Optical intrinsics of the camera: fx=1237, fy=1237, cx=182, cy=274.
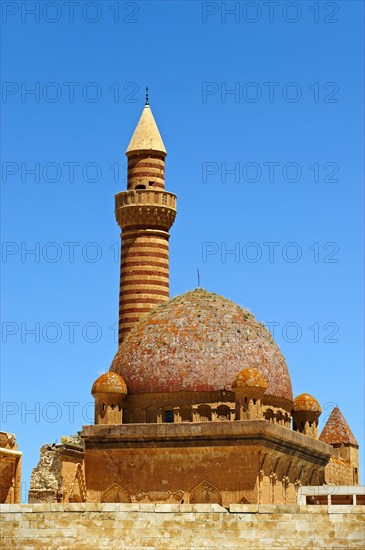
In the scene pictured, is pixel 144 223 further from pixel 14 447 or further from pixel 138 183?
pixel 14 447

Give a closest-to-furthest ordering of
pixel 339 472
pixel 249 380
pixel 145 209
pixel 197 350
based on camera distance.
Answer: pixel 249 380
pixel 197 350
pixel 339 472
pixel 145 209

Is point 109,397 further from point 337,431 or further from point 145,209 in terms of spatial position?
point 337,431

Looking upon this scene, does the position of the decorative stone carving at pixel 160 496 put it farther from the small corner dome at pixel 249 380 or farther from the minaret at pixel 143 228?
the minaret at pixel 143 228

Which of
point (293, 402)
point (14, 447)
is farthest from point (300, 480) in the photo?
point (14, 447)

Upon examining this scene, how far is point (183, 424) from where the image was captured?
3394 cm

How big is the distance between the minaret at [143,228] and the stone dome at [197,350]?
7.75m

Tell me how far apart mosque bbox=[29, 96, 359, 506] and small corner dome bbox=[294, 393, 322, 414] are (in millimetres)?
31

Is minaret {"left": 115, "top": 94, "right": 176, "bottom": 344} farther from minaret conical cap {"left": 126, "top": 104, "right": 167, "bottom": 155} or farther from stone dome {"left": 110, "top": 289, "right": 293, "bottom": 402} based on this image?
stone dome {"left": 110, "top": 289, "right": 293, "bottom": 402}

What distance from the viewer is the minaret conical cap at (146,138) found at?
155 ft

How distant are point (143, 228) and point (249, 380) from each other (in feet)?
45.4

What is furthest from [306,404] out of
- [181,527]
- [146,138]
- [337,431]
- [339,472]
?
[181,527]

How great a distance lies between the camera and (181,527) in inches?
842

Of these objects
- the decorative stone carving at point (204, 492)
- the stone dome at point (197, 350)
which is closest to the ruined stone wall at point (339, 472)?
the stone dome at point (197, 350)

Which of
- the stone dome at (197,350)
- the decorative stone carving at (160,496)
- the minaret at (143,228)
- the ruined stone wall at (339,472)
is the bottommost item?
the decorative stone carving at (160,496)
